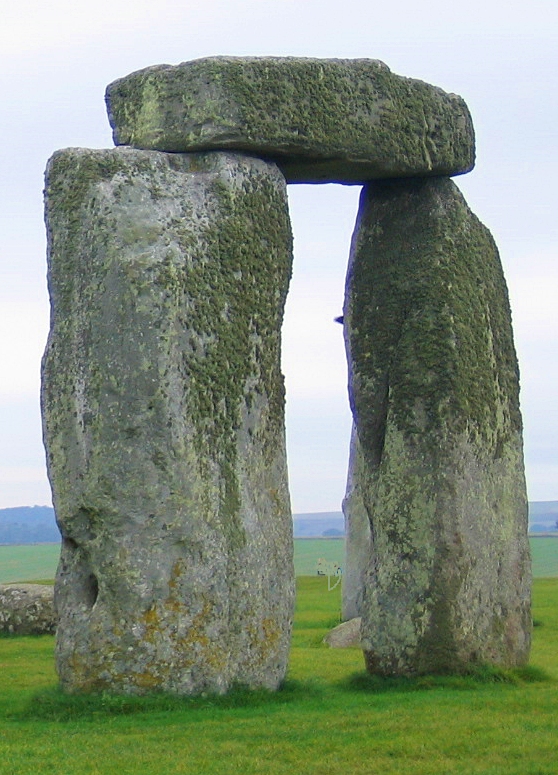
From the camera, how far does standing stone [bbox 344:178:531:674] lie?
16609mm

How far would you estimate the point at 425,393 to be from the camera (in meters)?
16.8

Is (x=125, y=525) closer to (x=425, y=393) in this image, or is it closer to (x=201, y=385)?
(x=201, y=385)

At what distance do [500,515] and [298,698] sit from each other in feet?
12.1

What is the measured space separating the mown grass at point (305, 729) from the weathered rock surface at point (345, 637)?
4.13 metres

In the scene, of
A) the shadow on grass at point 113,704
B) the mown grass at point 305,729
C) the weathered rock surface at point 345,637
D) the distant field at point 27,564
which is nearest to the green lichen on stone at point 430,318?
the mown grass at point 305,729

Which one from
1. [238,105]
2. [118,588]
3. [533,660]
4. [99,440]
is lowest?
[533,660]

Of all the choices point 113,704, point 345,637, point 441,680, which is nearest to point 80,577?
point 113,704

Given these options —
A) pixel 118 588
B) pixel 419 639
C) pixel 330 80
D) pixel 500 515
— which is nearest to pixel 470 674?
pixel 419 639

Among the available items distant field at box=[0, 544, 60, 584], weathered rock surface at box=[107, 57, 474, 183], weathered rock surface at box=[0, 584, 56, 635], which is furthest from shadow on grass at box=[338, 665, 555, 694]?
distant field at box=[0, 544, 60, 584]

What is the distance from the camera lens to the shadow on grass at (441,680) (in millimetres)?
16047

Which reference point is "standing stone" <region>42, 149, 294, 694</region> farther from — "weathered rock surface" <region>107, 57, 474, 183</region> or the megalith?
"weathered rock surface" <region>107, 57, 474, 183</region>

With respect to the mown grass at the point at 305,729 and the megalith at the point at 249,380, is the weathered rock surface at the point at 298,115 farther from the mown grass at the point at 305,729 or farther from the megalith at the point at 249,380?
the mown grass at the point at 305,729

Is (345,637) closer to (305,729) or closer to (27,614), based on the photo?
(27,614)

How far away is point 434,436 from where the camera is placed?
16734 mm
